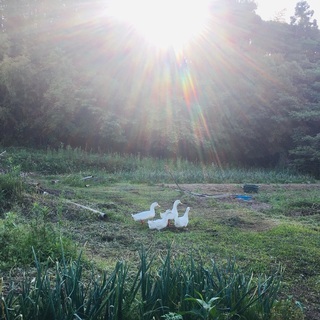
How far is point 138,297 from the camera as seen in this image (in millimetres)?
2959

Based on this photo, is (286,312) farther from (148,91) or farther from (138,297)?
(148,91)

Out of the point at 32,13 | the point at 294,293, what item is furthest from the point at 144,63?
the point at 294,293

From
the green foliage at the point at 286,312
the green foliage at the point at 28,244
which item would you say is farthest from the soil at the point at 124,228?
the green foliage at the point at 28,244

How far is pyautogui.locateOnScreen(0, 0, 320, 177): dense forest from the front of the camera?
1858cm

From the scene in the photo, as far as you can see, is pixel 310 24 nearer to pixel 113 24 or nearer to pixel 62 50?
pixel 113 24

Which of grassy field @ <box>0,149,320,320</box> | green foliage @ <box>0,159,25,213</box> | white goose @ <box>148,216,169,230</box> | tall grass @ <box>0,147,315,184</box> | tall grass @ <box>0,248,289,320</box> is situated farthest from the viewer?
tall grass @ <box>0,147,315,184</box>

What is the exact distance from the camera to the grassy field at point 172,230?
400 centimetres

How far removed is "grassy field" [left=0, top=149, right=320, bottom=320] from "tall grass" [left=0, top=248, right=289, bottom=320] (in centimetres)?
30

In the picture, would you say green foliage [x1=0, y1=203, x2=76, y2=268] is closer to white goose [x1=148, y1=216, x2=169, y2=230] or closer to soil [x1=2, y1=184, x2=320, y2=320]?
soil [x1=2, y1=184, x2=320, y2=320]

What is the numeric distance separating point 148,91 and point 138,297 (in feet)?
60.3

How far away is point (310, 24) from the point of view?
29.2 metres

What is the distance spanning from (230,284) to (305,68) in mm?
23537

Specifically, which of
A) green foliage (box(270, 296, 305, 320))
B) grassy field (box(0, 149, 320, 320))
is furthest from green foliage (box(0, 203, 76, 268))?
green foliage (box(270, 296, 305, 320))

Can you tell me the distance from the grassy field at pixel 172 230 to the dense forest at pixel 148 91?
766 centimetres
